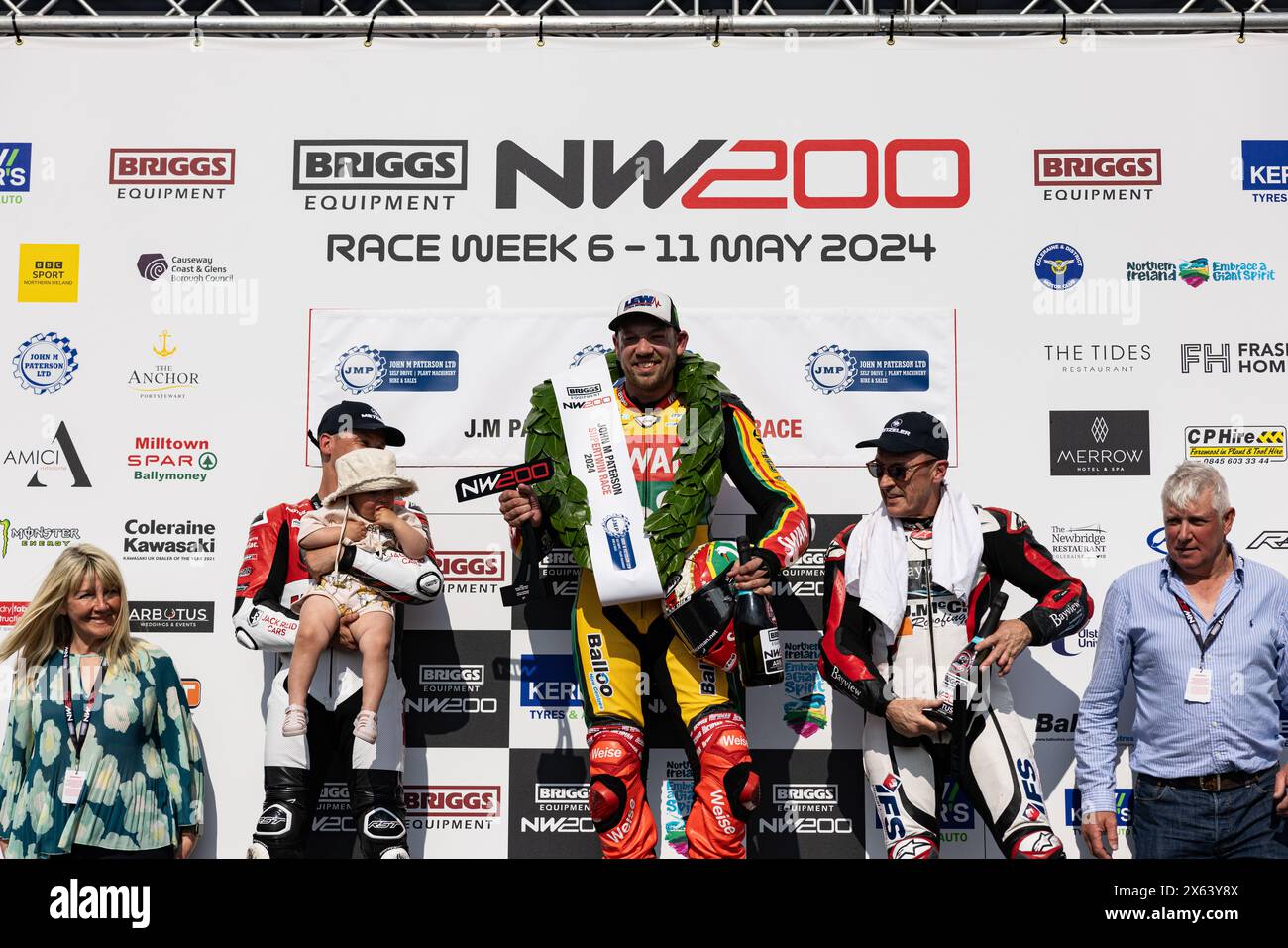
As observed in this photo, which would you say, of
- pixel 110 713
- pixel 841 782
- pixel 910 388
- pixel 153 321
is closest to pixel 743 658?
pixel 841 782

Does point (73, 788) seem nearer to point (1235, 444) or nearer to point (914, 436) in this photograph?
point (914, 436)

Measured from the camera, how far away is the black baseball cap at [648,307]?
14.5 ft

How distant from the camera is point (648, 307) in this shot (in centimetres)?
442

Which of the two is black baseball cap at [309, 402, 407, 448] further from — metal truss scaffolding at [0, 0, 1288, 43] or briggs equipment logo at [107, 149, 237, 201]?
metal truss scaffolding at [0, 0, 1288, 43]

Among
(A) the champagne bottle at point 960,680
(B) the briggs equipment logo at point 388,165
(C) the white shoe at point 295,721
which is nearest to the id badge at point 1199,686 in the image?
(A) the champagne bottle at point 960,680

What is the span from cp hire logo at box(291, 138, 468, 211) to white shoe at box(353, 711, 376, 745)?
1.98 meters

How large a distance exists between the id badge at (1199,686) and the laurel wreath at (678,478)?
1609 millimetres

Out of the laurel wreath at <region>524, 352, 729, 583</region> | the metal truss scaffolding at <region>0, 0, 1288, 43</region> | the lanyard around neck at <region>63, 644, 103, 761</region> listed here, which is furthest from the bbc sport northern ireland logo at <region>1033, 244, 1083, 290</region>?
the lanyard around neck at <region>63, 644, 103, 761</region>

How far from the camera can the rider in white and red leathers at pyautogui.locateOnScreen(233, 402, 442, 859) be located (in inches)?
175

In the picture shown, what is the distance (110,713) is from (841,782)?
254cm

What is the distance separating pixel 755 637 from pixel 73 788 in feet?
7.36

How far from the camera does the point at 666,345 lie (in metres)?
4.49
